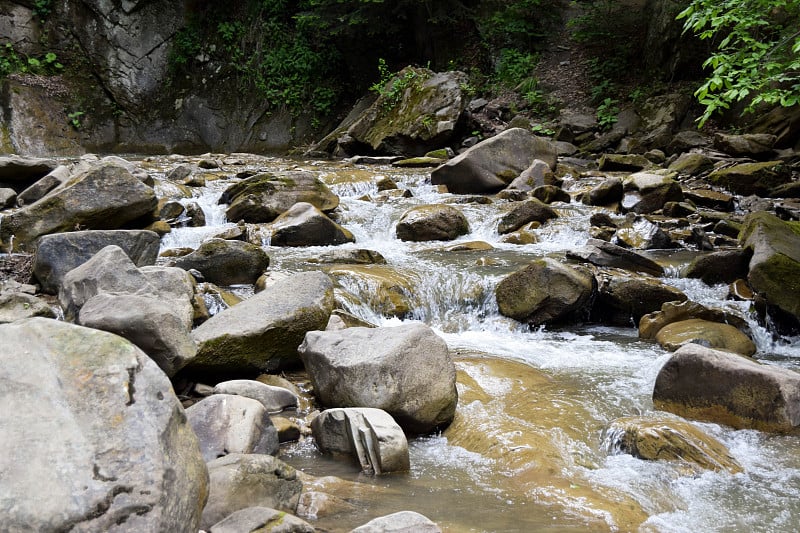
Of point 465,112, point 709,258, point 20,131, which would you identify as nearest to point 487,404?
point 709,258

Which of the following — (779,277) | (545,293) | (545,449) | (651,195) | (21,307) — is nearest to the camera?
(545,449)

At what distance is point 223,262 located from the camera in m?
7.22

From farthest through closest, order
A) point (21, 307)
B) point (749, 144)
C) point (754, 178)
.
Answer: point (749, 144)
point (754, 178)
point (21, 307)

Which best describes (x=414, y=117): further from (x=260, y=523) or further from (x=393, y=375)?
(x=260, y=523)

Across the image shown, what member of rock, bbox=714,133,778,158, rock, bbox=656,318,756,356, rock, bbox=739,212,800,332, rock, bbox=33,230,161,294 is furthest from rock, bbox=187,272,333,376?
rock, bbox=714,133,778,158

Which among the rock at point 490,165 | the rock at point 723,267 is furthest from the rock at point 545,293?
the rock at point 490,165

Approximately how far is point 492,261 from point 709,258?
2.67m

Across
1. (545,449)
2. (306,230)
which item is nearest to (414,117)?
(306,230)

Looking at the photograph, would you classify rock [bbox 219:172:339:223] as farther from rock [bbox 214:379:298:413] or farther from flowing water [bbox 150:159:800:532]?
rock [bbox 214:379:298:413]

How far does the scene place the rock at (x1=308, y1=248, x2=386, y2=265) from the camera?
838 cm

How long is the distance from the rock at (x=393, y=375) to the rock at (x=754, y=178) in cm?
974

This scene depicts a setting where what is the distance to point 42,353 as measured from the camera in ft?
8.34

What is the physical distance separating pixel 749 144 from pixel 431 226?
7.90 meters

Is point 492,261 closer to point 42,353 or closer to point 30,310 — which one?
point 30,310
